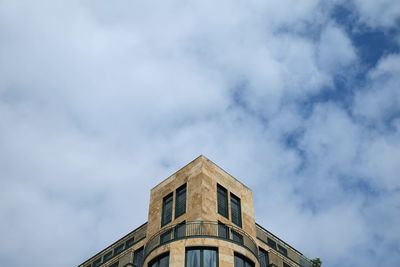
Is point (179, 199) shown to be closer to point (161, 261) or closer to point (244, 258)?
point (161, 261)

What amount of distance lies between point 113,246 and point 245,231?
14.9 m

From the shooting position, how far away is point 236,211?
3981cm

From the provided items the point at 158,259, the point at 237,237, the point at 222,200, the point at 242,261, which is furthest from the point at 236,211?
the point at 158,259

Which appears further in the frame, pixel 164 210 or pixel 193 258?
pixel 164 210

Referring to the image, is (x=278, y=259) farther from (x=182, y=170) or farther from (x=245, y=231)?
(x=182, y=170)

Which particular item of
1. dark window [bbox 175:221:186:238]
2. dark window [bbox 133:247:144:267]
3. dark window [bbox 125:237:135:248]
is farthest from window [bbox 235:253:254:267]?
dark window [bbox 125:237:135:248]

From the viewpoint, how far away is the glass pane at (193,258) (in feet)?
108

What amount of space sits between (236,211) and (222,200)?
4.91 feet

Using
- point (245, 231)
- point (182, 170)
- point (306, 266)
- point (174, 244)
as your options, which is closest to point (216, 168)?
point (182, 170)

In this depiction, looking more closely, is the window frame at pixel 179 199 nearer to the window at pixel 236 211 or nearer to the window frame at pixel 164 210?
the window frame at pixel 164 210

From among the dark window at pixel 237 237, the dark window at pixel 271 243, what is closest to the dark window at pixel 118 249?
the dark window at pixel 271 243

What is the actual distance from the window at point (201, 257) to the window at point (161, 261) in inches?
58.5

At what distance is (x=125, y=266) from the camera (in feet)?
138

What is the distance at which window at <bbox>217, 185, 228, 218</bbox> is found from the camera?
3822 centimetres
